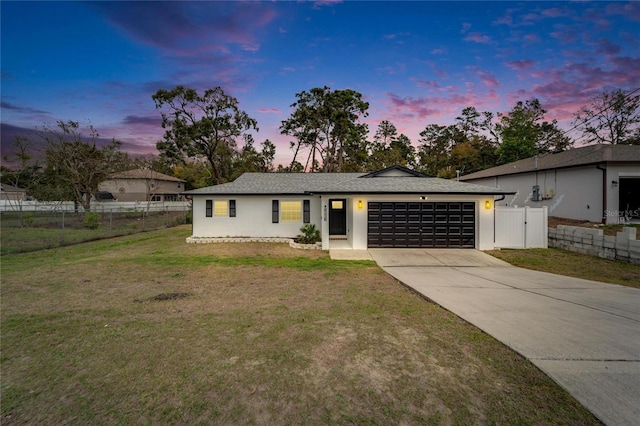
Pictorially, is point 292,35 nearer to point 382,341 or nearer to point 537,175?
point 382,341

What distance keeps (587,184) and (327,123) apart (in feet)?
84.2

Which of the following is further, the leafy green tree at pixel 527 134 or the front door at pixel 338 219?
the leafy green tree at pixel 527 134

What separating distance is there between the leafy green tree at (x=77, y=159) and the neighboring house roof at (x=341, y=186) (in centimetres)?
1952

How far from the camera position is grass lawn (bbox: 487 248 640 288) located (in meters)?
7.94

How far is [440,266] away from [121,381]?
890 centimetres

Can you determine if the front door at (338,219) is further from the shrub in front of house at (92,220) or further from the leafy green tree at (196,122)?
the leafy green tree at (196,122)

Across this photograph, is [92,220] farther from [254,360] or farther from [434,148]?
[434,148]

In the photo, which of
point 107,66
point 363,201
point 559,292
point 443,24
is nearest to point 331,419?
point 559,292

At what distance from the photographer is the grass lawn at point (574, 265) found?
7938mm

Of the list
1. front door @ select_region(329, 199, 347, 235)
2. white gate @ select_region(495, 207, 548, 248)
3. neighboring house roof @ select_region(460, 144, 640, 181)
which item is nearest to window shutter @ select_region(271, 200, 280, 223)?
front door @ select_region(329, 199, 347, 235)

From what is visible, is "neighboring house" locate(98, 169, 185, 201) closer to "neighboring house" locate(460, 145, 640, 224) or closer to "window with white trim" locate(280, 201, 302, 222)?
"window with white trim" locate(280, 201, 302, 222)

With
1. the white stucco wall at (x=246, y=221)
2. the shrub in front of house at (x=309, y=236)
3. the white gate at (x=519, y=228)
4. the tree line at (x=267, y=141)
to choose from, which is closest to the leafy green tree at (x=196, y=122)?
the tree line at (x=267, y=141)

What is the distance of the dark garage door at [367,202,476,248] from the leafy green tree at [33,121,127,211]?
2735 centimetres

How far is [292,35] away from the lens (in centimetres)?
1413
